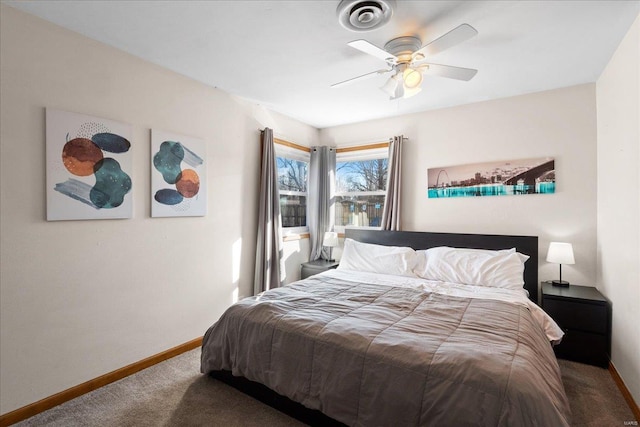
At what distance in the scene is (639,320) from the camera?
6.64 ft

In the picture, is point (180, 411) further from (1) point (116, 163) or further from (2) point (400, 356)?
(1) point (116, 163)

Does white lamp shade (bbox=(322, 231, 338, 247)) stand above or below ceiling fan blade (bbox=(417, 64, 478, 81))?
below

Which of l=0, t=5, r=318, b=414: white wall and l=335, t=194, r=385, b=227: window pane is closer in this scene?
l=0, t=5, r=318, b=414: white wall

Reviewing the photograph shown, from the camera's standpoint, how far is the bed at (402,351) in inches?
55.4

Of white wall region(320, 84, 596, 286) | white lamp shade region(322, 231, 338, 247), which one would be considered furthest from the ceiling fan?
white lamp shade region(322, 231, 338, 247)

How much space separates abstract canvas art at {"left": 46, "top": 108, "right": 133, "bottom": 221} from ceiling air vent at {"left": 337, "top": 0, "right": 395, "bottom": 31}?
1884 millimetres

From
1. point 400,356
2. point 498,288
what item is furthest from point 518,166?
point 400,356

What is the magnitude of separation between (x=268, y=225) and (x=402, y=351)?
7.77ft

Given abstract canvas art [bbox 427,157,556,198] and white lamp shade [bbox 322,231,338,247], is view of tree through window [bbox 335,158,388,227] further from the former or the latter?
abstract canvas art [bbox 427,157,556,198]

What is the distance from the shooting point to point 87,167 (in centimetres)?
231

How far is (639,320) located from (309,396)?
2153 millimetres

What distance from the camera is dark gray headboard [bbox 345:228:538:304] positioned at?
3.16 m

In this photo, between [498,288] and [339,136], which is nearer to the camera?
[498,288]

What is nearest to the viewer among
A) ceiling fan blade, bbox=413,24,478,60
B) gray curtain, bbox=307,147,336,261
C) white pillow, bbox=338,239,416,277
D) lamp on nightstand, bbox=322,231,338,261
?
ceiling fan blade, bbox=413,24,478,60
